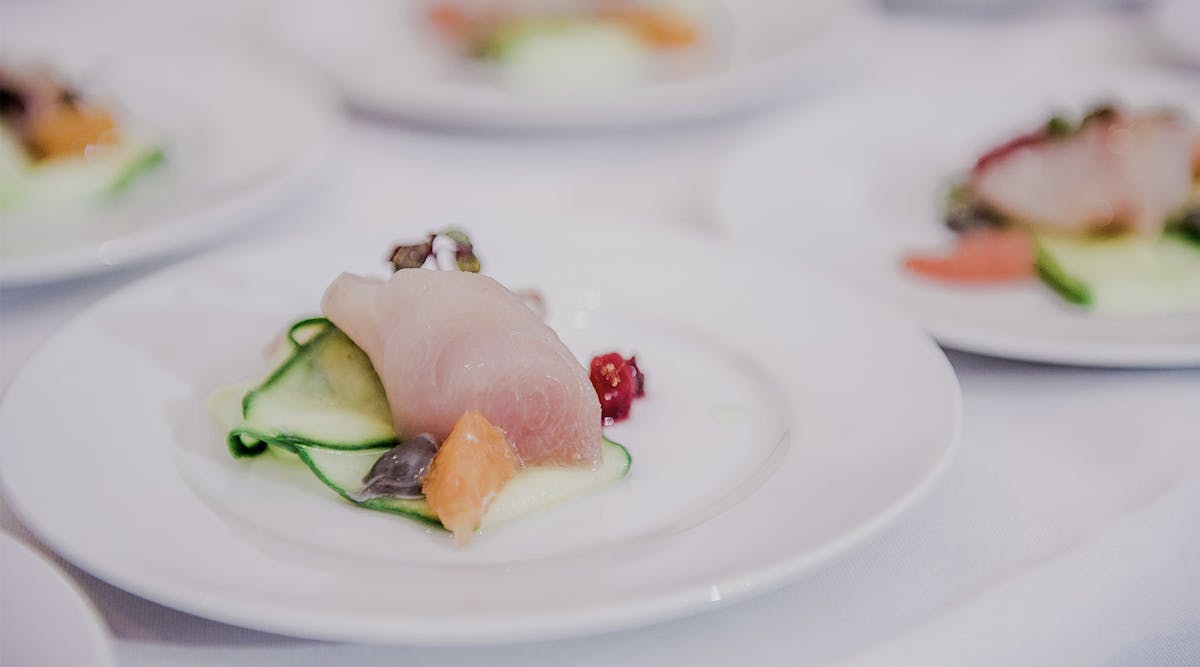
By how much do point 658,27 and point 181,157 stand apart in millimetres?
1376

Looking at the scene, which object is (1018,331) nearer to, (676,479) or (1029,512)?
(1029,512)

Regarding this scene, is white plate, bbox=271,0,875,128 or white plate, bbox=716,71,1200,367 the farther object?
white plate, bbox=271,0,875,128

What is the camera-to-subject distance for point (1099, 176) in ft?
7.18

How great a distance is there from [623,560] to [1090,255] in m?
1.24

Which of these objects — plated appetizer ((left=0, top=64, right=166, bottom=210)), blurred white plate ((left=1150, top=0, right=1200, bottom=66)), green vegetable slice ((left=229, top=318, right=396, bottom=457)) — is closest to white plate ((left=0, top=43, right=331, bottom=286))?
plated appetizer ((left=0, top=64, right=166, bottom=210))

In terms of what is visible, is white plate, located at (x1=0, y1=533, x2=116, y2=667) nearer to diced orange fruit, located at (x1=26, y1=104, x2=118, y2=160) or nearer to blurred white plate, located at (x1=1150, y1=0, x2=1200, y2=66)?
diced orange fruit, located at (x1=26, y1=104, x2=118, y2=160)

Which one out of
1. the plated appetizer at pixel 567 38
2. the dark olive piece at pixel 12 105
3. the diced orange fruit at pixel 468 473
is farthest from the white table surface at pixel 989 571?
the plated appetizer at pixel 567 38

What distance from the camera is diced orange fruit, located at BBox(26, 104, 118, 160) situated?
236 centimetres

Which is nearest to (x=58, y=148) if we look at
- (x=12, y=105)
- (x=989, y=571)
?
(x=12, y=105)

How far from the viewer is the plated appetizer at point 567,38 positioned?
3055 millimetres

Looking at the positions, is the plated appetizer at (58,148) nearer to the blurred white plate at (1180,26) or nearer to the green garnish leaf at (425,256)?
the green garnish leaf at (425,256)

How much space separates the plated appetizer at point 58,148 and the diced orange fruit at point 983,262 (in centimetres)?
153

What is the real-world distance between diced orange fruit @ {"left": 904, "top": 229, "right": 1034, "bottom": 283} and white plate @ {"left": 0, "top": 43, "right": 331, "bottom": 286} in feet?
3.90

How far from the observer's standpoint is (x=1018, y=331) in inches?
69.5
